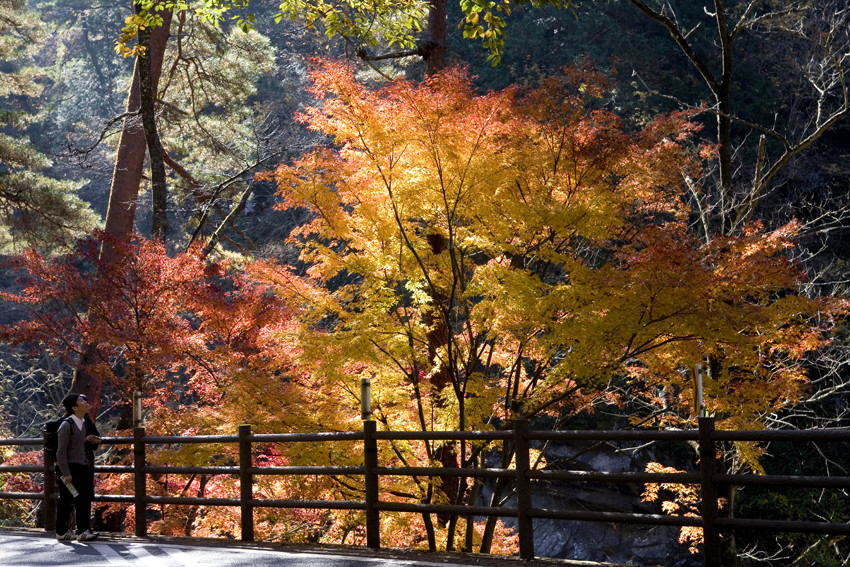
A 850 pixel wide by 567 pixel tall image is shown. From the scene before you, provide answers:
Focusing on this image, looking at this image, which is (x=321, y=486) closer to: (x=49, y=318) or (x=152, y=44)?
(x=49, y=318)

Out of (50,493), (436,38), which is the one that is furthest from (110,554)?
(436,38)

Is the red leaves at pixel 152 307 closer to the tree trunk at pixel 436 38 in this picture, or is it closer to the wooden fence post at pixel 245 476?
the wooden fence post at pixel 245 476

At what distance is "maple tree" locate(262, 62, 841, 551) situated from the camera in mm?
7652

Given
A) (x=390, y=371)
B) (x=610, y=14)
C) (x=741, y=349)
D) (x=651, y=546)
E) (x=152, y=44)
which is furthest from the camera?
(x=610, y=14)

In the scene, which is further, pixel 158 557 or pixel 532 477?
pixel 158 557

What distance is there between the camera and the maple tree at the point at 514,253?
7.65 meters

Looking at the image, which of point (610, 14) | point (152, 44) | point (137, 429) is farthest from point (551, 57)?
point (137, 429)

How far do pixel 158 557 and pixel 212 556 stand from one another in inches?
19.3

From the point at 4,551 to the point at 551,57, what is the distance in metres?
21.3

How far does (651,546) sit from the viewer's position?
18.5 m

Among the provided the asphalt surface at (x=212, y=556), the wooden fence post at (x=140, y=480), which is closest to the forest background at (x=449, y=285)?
the wooden fence post at (x=140, y=480)

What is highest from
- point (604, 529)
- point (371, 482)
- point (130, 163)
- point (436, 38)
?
point (436, 38)

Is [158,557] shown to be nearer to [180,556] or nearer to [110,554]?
[180,556]

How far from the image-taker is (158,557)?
7.04 m
